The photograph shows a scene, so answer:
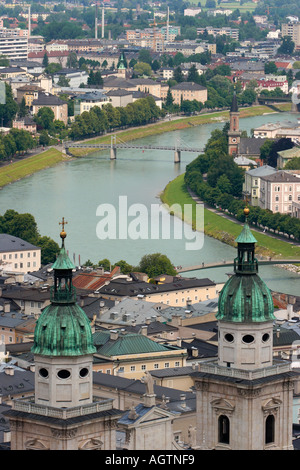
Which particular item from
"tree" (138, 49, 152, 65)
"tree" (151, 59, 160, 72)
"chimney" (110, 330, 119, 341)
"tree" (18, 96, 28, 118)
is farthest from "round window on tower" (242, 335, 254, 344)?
"tree" (138, 49, 152, 65)

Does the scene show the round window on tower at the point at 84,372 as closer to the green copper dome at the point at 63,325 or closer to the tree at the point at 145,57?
the green copper dome at the point at 63,325

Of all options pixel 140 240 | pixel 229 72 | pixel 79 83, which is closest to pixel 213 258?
pixel 140 240

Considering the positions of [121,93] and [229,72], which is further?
[229,72]

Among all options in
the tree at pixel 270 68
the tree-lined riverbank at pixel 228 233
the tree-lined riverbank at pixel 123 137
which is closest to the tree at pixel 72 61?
the tree at pixel 270 68

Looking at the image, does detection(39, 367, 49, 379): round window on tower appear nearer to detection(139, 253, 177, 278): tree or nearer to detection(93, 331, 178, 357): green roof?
detection(93, 331, 178, 357): green roof

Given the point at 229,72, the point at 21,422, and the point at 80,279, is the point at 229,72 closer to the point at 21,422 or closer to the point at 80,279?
the point at 80,279

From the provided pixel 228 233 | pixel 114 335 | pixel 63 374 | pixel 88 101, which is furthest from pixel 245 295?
pixel 88 101
